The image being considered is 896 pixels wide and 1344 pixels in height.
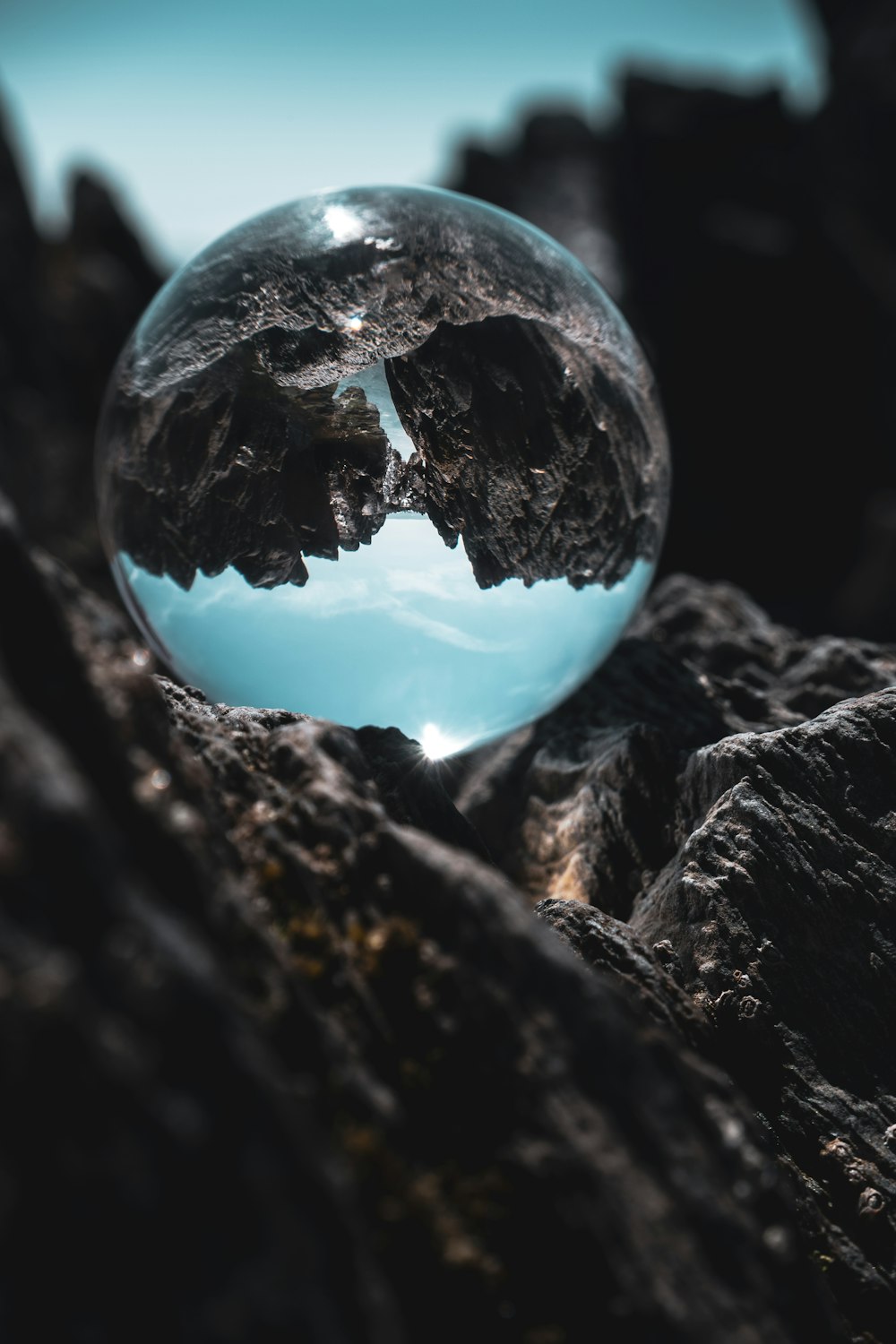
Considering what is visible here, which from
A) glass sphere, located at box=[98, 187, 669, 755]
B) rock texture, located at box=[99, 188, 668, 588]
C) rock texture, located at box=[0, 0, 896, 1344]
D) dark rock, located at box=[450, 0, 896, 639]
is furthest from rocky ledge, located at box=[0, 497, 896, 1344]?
dark rock, located at box=[450, 0, 896, 639]

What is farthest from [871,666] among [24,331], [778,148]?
[778,148]

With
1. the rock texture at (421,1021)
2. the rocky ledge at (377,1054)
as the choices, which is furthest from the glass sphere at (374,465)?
the rocky ledge at (377,1054)

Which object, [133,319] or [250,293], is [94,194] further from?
[250,293]

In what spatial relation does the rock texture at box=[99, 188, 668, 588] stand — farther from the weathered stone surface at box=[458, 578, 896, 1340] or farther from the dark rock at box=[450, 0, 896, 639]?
the dark rock at box=[450, 0, 896, 639]

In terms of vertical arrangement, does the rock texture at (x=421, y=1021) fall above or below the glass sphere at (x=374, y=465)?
below

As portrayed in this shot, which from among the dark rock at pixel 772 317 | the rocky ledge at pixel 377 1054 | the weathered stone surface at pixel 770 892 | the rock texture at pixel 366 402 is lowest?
the rocky ledge at pixel 377 1054

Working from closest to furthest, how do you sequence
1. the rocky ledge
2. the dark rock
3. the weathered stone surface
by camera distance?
Answer: 1. the rocky ledge
2. the weathered stone surface
3. the dark rock

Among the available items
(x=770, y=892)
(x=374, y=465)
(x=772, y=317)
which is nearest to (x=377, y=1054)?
(x=770, y=892)

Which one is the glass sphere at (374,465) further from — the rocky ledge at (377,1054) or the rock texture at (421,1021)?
the rocky ledge at (377,1054)

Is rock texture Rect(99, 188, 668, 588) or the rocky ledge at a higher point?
rock texture Rect(99, 188, 668, 588)

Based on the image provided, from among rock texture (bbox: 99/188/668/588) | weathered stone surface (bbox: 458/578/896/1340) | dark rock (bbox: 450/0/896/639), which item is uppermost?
dark rock (bbox: 450/0/896/639)
